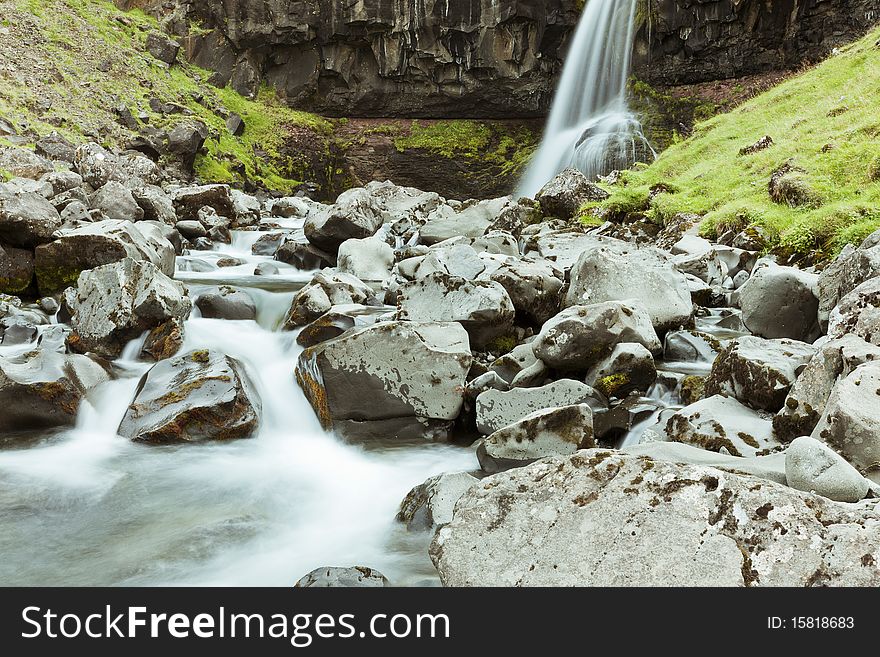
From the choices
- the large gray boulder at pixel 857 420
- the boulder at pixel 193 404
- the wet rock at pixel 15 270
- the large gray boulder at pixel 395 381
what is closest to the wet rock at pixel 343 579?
the large gray boulder at pixel 857 420

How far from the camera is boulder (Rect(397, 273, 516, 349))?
24.9 feet

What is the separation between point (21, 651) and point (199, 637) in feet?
2.15

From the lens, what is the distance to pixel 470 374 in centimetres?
685

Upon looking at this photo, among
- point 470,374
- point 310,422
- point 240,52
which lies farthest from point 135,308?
point 240,52

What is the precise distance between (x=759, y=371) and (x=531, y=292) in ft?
11.4

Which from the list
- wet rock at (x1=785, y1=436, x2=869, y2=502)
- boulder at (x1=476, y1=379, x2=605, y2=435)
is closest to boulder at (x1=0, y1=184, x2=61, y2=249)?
boulder at (x1=476, y1=379, x2=605, y2=435)

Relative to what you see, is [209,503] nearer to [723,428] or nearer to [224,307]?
[723,428]

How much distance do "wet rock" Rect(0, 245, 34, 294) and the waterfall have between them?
18.6 m

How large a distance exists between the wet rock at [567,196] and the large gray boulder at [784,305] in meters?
9.47

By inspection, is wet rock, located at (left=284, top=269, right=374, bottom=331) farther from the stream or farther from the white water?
the white water

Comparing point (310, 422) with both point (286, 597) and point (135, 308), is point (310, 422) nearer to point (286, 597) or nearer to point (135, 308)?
point (135, 308)

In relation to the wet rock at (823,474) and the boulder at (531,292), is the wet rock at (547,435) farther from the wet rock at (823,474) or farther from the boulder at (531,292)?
the boulder at (531,292)

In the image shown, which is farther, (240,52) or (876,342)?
(240,52)

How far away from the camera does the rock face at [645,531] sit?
8.20 ft
